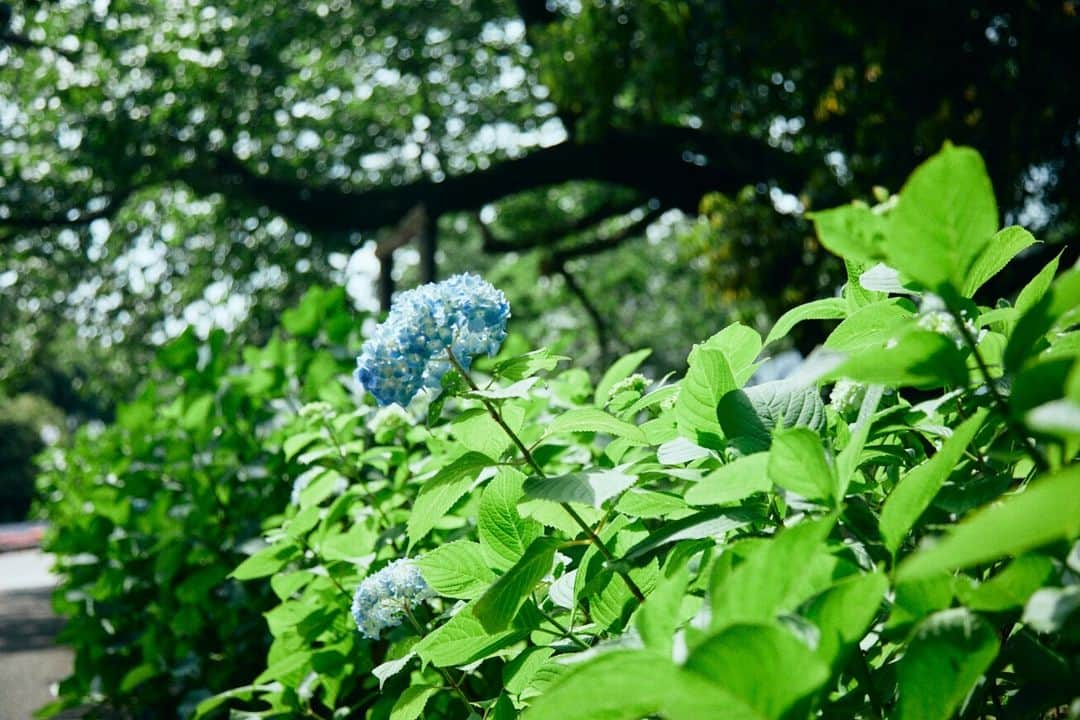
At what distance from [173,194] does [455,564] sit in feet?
52.6

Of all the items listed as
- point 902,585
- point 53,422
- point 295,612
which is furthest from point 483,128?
point 53,422

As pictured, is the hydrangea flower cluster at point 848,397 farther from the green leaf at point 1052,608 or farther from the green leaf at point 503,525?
the green leaf at point 1052,608

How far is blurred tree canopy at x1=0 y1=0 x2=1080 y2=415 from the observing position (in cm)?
724

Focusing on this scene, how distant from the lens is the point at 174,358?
4.02 metres

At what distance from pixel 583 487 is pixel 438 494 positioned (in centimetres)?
26

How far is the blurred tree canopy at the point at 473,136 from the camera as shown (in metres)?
7.24

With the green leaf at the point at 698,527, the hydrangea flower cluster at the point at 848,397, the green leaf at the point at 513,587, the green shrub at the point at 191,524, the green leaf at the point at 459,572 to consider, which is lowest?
the green shrub at the point at 191,524

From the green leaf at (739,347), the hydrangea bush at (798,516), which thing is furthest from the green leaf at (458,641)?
the green leaf at (739,347)

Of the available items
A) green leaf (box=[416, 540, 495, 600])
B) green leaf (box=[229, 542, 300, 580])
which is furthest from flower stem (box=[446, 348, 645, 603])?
green leaf (box=[229, 542, 300, 580])

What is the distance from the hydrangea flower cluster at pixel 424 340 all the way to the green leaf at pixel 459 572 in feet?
0.74

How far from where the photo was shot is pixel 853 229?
828 mm

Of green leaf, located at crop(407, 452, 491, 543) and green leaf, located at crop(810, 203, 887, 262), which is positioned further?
green leaf, located at crop(407, 452, 491, 543)

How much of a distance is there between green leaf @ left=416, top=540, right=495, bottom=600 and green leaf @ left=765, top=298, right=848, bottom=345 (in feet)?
1.72

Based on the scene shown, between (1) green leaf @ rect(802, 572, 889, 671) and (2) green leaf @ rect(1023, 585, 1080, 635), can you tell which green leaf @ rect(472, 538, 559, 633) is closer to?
(1) green leaf @ rect(802, 572, 889, 671)
